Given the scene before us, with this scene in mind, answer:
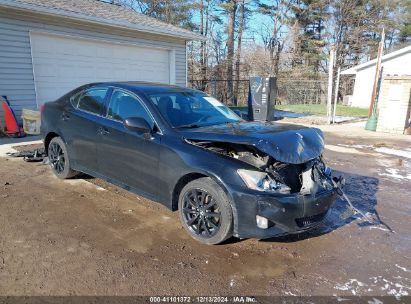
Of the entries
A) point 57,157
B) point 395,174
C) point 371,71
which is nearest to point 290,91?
point 371,71

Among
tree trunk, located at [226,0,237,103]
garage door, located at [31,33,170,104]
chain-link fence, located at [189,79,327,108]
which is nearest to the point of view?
garage door, located at [31,33,170,104]

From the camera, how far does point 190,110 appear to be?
426 cm

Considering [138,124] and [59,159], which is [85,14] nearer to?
[59,159]

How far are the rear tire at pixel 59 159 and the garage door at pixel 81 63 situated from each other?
4960mm

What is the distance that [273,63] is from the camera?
30.8m

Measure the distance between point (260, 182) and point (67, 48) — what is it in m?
8.90

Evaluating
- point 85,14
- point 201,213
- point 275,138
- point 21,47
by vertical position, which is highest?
point 85,14

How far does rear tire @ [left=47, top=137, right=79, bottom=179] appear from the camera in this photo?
5.14m

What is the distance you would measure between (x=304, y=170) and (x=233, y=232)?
3.19ft

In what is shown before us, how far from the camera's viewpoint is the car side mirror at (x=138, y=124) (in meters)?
3.74

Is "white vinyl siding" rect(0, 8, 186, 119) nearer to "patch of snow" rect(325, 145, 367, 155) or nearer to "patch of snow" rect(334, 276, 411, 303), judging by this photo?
"patch of snow" rect(325, 145, 367, 155)

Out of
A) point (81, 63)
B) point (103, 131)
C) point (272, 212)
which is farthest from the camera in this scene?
point (81, 63)

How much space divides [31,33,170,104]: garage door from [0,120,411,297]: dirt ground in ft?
18.0

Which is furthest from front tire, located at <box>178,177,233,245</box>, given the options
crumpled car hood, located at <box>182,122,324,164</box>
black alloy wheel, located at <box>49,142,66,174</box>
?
black alloy wheel, located at <box>49,142,66,174</box>
